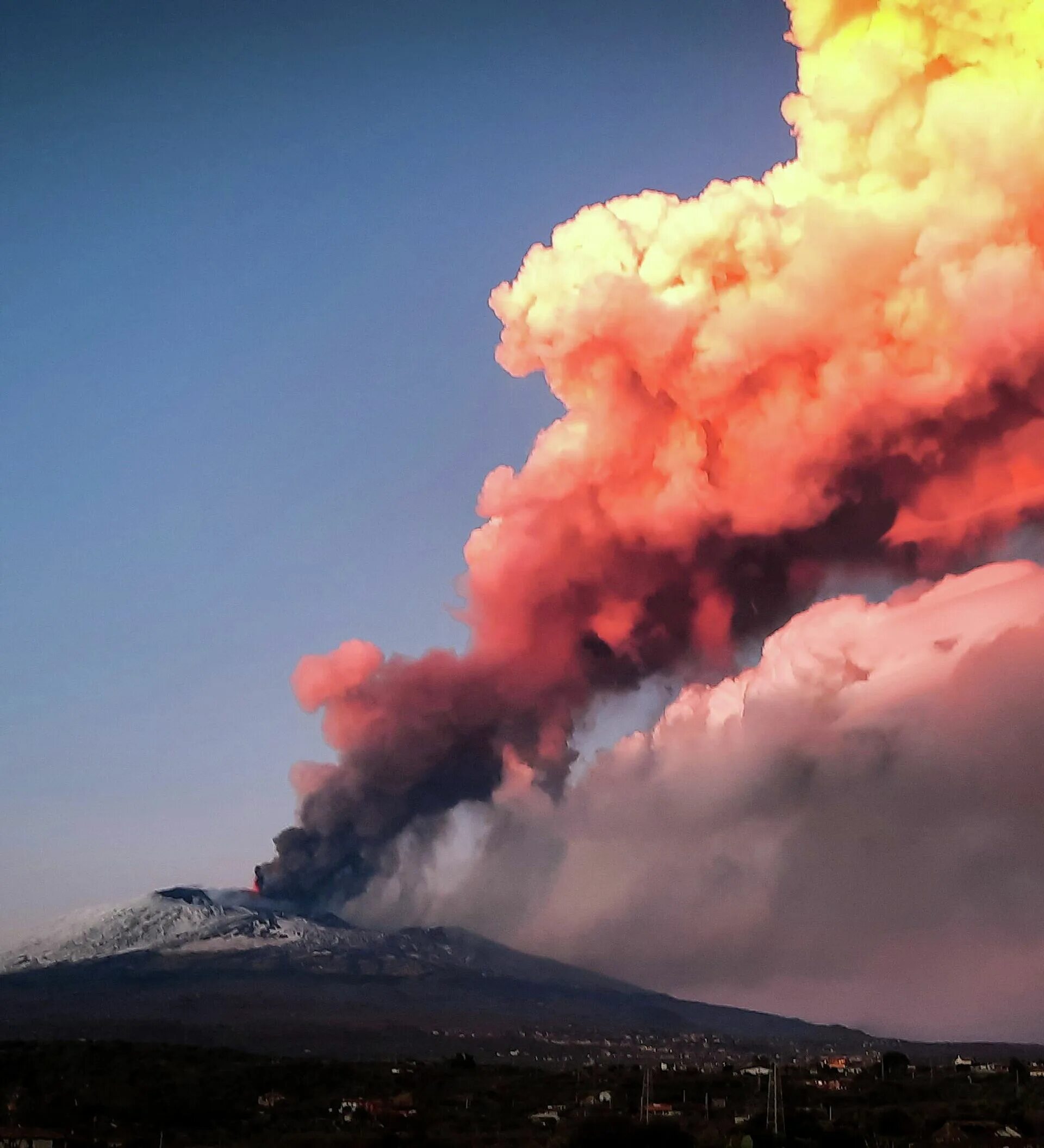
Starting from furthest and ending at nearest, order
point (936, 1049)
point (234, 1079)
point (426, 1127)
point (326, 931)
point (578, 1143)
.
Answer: point (326, 931) < point (936, 1049) < point (234, 1079) < point (426, 1127) < point (578, 1143)

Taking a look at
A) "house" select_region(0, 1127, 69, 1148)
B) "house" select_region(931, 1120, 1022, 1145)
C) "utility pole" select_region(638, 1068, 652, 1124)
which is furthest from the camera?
"utility pole" select_region(638, 1068, 652, 1124)

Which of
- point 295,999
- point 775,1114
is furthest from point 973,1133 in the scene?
point 295,999

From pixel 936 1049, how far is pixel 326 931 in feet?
263

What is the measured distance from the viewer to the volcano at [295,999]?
11269 cm

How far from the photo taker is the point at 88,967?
17438 cm

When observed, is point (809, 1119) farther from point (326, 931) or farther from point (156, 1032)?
point (326, 931)

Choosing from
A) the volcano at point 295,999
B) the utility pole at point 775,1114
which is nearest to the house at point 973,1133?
the utility pole at point 775,1114

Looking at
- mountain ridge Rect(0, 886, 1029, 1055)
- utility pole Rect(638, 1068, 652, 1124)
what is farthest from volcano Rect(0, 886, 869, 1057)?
utility pole Rect(638, 1068, 652, 1124)

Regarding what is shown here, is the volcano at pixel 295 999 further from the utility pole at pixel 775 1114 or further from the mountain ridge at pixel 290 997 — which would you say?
the utility pole at pixel 775 1114

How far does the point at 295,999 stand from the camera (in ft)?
502

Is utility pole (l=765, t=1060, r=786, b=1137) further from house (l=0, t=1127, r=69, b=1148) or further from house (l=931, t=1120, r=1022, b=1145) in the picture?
house (l=0, t=1127, r=69, b=1148)

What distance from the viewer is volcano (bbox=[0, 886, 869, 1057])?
11269 cm

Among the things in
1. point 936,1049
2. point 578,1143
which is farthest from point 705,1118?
point 936,1049

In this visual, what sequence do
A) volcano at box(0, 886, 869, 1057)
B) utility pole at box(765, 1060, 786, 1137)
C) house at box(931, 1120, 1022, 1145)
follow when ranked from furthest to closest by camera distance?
volcano at box(0, 886, 869, 1057), house at box(931, 1120, 1022, 1145), utility pole at box(765, 1060, 786, 1137)
